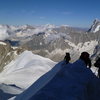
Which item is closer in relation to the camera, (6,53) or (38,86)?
(38,86)

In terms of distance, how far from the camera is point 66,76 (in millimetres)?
15914

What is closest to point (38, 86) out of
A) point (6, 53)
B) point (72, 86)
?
point (72, 86)

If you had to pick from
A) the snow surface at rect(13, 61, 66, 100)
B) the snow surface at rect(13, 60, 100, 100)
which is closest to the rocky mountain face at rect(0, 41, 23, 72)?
the snow surface at rect(13, 61, 66, 100)

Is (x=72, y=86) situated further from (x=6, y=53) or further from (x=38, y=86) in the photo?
(x=6, y=53)

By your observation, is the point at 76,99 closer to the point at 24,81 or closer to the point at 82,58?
the point at 82,58

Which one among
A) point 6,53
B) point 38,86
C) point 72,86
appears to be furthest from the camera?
point 6,53

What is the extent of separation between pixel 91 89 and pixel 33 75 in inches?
1807

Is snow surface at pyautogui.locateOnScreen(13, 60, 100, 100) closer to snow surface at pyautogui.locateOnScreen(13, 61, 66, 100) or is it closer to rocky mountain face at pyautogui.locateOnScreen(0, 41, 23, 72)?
snow surface at pyautogui.locateOnScreen(13, 61, 66, 100)

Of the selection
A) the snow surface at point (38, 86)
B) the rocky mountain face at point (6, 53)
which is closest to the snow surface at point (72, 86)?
the snow surface at point (38, 86)

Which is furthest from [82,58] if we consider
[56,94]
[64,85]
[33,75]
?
[33,75]

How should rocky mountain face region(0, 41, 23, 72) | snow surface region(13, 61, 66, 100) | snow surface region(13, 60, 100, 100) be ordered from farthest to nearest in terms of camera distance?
1. rocky mountain face region(0, 41, 23, 72)
2. snow surface region(13, 61, 66, 100)
3. snow surface region(13, 60, 100, 100)

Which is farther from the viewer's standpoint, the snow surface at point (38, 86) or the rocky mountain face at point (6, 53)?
the rocky mountain face at point (6, 53)

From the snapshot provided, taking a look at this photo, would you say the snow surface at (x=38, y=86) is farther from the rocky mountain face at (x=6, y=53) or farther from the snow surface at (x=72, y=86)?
the rocky mountain face at (x=6, y=53)

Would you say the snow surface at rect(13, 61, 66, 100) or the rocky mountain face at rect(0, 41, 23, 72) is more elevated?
the snow surface at rect(13, 61, 66, 100)
